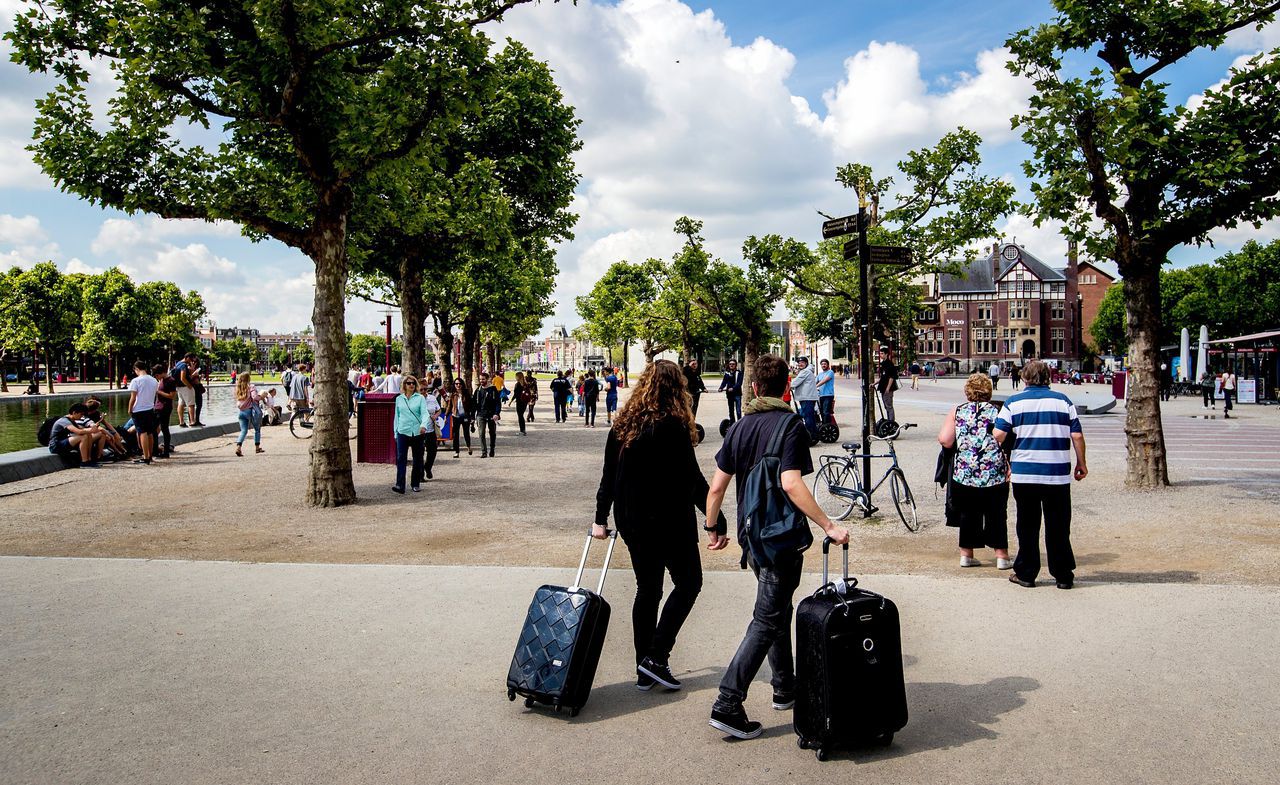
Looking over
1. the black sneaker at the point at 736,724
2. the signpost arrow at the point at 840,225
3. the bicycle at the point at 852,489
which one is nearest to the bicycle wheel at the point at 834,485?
the bicycle at the point at 852,489

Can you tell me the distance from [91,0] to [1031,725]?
1215 centimetres

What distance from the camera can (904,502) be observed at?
962cm

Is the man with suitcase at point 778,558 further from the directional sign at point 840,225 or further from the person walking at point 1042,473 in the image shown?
the directional sign at point 840,225

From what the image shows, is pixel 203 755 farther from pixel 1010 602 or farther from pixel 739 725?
pixel 1010 602

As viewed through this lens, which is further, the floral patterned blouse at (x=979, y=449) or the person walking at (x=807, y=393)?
the person walking at (x=807, y=393)

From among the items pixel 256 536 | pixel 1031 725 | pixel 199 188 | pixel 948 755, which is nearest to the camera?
pixel 948 755

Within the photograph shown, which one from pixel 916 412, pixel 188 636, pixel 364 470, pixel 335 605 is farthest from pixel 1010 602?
pixel 916 412

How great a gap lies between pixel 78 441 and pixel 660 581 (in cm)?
1417

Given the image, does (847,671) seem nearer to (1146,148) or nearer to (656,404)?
(656,404)

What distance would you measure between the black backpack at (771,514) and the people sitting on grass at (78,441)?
1464 centimetres

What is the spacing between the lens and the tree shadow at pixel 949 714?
3.88 m

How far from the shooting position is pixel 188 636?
541cm

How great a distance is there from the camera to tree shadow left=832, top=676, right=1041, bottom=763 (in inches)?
153

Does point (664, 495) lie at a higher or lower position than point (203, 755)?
higher
